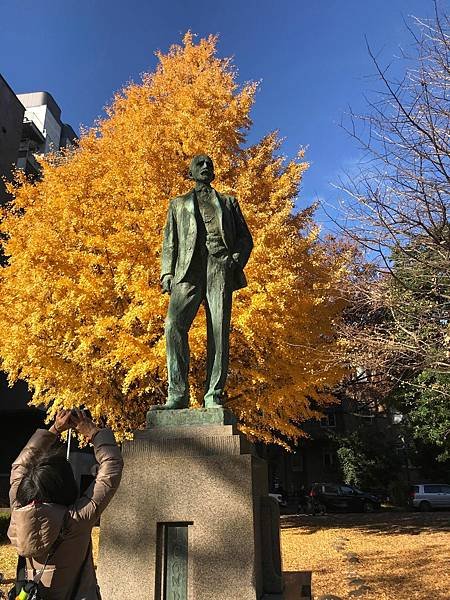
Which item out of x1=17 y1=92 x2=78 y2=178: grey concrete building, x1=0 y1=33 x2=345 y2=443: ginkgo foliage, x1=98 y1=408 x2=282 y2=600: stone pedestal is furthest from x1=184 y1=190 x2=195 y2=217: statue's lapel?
x1=17 y1=92 x2=78 y2=178: grey concrete building

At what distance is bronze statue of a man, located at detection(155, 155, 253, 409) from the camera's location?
485 cm


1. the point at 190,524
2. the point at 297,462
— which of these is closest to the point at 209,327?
the point at 190,524

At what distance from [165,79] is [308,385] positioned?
9.77m

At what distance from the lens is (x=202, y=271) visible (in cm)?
509

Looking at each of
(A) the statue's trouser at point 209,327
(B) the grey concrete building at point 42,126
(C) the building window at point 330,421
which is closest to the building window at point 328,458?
(C) the building window at point 330,421

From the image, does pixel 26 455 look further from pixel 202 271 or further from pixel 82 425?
pixel 202 271

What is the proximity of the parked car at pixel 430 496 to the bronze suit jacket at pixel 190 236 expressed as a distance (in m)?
23.8

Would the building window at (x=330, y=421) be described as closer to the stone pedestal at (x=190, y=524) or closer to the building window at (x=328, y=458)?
the building window at (x=328, y=458)

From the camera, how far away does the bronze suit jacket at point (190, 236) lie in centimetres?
503

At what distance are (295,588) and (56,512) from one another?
3.30 m

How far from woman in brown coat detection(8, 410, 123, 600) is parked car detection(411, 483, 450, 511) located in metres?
26.0

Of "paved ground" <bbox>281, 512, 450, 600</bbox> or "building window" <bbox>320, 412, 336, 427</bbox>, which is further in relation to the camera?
"building window" <bbox>320, 412, 336, 427</bbox>

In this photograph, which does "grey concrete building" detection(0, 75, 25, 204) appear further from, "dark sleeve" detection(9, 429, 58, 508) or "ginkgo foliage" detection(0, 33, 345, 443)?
"dark sleeve" detection(9, 429, 58, 508)

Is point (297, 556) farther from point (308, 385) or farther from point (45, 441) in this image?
point (45, 441)
